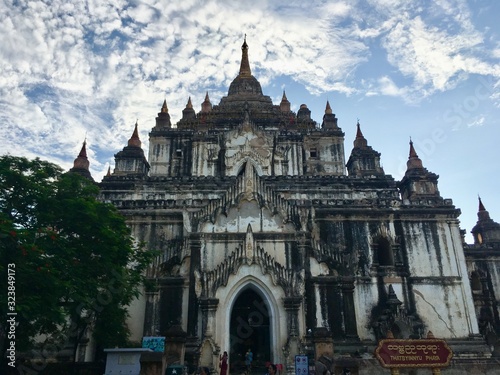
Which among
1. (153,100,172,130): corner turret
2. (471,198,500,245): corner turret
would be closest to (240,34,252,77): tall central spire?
(153,100,172,130): corner turret

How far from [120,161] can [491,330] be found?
30639mm

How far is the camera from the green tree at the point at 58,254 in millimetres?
15789

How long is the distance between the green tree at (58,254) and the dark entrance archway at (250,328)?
5.25m

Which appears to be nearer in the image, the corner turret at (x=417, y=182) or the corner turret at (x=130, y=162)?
the corner turret at (x=417, y=182)

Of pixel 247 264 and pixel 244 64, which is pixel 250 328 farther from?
pixel 244 64

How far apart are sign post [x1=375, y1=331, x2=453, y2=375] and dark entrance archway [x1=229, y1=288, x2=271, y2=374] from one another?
901cm

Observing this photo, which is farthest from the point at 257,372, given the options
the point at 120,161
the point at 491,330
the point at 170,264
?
the point at 120,161

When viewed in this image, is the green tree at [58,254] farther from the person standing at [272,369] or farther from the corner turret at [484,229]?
the corner turret at [484,229]

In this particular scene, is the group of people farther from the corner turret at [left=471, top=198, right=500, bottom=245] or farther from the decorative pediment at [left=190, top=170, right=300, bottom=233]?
the corner turret at [left=471, top=198, right=500, bottom=245]

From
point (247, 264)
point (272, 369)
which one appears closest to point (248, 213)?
point (247, 264)

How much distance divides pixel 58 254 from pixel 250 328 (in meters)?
10.3

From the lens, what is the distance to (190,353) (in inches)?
802

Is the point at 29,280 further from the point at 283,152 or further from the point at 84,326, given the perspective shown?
the point at 283,152

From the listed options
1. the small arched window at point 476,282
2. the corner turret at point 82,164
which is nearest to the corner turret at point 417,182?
the small arched window at point 476,282
